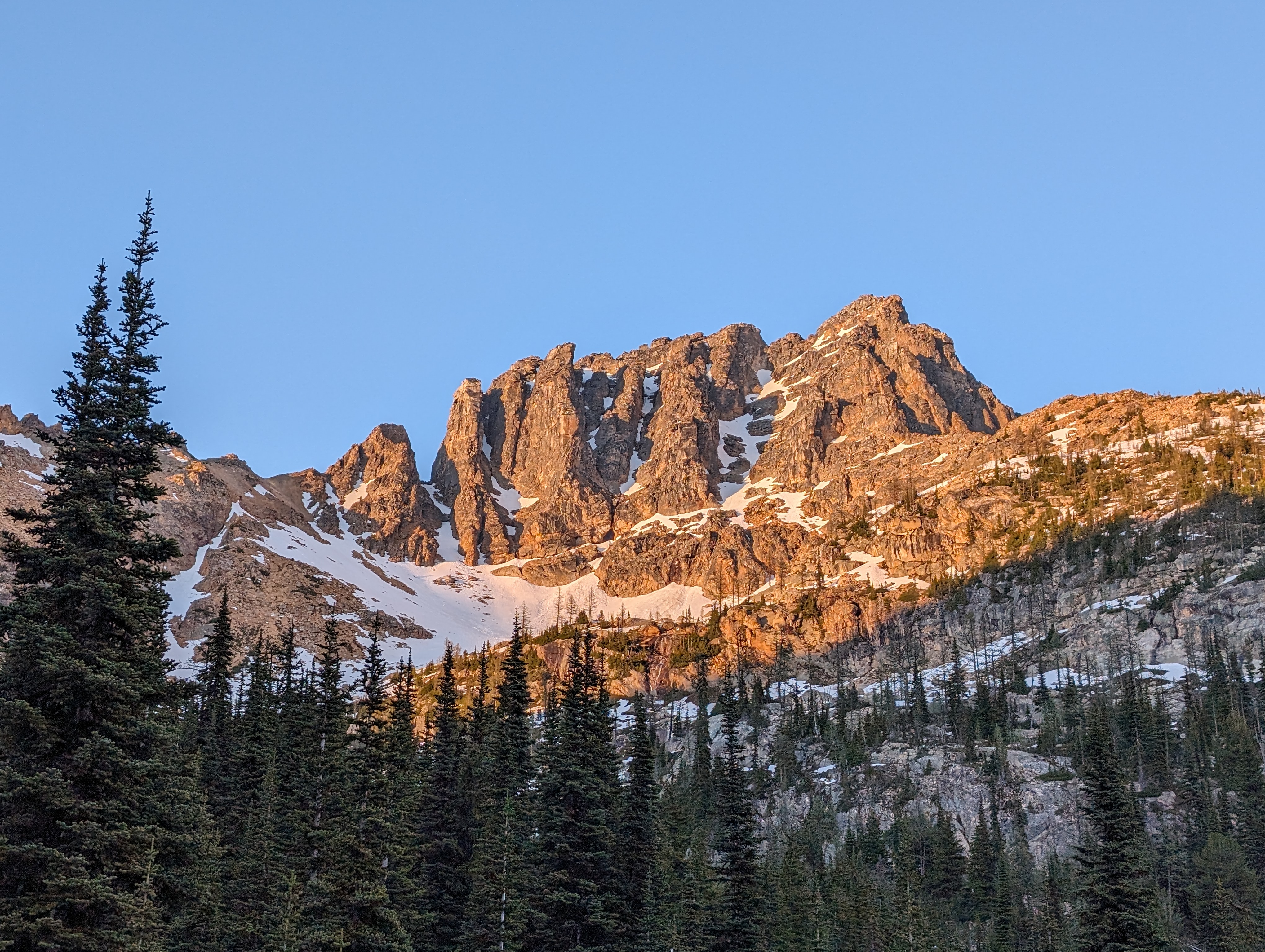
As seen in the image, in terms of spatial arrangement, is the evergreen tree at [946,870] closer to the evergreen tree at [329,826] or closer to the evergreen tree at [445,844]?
the evergreen tree at [445,844]

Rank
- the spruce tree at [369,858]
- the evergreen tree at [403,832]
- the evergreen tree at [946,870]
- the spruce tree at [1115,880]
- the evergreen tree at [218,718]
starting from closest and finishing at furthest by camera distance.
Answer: the spruce tree at [369,858] → the evergreen tree at [403,832] → the spruce tree at [1115,880] → the evergreen tree at [218,718] → the evergreen tree at [946,870]

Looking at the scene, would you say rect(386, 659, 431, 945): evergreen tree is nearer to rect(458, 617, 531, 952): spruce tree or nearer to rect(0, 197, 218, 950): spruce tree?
rect(458, 617, 531, 952): spruce tree

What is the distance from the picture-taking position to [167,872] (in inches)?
899

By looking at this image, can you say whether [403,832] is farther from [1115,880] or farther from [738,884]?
[1115,880]

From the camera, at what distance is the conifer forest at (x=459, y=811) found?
2238 cm

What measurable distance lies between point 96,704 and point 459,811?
3841 centimetres

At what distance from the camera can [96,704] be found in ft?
74.4

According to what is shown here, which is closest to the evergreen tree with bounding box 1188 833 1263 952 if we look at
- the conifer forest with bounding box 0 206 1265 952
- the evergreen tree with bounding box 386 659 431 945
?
the conifer forest with bounding box 0 206 1265 952

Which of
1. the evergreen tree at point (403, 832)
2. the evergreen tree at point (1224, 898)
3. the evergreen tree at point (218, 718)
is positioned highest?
the evergreen tree at point (218, 718)

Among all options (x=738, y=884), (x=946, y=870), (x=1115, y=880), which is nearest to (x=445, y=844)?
(x=738, y=884)

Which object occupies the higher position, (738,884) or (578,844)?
(578,844)

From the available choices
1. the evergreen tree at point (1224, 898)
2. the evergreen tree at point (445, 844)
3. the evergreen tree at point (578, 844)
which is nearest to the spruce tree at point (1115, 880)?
the evergreen tree at point (578, 844)

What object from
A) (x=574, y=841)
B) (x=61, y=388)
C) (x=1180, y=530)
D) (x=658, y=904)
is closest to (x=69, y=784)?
(x=61, y=388)

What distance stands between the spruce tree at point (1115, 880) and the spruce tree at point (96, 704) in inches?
1530
